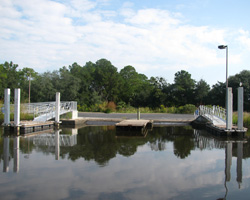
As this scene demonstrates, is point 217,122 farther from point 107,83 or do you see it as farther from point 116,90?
point 107,83

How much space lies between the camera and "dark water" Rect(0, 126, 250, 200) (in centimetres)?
608

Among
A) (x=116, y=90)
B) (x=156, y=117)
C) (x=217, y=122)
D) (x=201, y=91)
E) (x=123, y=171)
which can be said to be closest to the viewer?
(x=123, y=171)

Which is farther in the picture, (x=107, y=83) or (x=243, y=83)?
(x=107, y=83)

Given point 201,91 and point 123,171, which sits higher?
point 201,91

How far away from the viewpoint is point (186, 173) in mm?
7699

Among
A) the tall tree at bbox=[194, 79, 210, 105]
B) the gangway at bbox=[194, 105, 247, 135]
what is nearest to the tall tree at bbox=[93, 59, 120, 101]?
the tall tree at bbox=[194, 79, 210, 105]

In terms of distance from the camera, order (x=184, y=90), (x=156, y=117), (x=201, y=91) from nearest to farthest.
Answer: (x=156, y=117) < (x=201, y=91) < (x=184, y=90)

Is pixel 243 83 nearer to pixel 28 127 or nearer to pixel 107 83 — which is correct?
pixel 107 83

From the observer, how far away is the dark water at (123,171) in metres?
6.08

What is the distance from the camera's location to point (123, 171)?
7867mm

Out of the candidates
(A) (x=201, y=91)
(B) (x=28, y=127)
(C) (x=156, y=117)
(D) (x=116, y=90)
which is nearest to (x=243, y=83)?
(A) (x=201, y=91)

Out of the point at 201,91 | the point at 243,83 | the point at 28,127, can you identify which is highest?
the point at 243,83

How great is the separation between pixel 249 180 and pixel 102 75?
115 ft

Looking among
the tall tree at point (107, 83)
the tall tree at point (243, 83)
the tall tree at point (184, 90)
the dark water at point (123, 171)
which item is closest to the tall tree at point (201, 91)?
the tall tree at point (184, 90)
